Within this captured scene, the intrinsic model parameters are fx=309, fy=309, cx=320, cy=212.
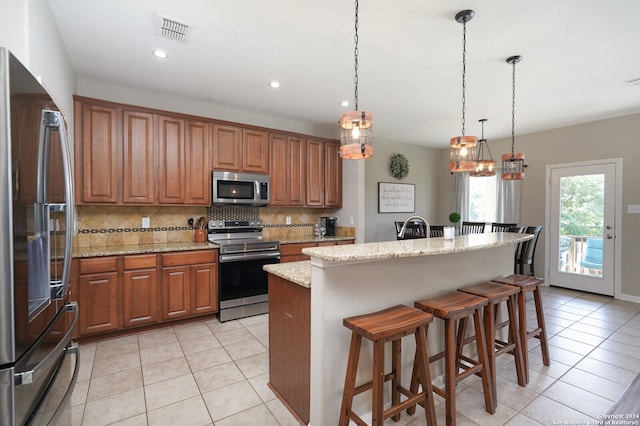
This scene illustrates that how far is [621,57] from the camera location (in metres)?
2.74

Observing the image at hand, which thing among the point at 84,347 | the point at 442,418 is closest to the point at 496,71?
the point at 442,418

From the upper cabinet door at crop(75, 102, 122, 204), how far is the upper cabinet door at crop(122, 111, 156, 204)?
0.09 metres

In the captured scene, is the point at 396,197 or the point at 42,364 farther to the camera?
the point at 396,197

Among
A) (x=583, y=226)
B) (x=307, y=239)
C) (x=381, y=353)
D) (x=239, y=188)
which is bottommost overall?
(x=381, y=353)

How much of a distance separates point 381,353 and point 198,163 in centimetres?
304

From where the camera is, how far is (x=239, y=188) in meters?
3.90

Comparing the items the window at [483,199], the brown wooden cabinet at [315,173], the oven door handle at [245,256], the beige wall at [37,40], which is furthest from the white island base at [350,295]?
the window at [483,199]

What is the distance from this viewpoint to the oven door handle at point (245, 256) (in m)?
3.50

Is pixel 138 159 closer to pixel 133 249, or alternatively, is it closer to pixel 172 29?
pixel 133 249

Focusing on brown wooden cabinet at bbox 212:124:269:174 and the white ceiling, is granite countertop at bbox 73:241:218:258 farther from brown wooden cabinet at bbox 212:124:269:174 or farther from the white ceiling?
the white ceiling

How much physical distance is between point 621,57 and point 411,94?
184cm

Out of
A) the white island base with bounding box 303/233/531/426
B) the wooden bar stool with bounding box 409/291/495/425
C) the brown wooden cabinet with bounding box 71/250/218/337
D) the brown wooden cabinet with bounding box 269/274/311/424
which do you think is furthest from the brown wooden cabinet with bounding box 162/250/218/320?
the wooden bar stool with bounding box 409/291/495/425

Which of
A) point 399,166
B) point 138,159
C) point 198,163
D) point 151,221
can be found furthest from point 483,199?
point 138,159

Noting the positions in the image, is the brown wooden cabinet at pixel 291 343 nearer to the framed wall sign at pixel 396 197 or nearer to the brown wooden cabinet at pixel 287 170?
the brown wooden cabinet at pixel 287 170
